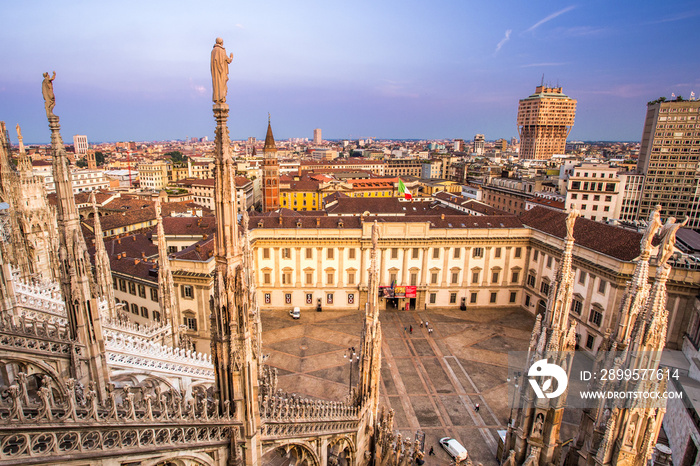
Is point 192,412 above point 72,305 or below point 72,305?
below

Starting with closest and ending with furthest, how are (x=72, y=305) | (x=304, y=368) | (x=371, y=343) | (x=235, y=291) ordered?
(x=235, y=291), (x=72, y=305), (x=371, y=343), (x=304, y=368)

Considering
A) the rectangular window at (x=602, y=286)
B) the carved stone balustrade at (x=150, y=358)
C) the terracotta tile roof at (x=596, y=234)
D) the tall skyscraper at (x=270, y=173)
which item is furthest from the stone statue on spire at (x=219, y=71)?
the tall skyscraper at (x=270, y=173)

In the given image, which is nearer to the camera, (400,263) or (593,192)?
(400,263)

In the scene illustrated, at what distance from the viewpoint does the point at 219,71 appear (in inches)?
352

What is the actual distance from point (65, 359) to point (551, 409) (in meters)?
17.3

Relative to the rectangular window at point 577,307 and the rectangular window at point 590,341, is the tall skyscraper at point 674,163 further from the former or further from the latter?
the rectangular window at point 590,341

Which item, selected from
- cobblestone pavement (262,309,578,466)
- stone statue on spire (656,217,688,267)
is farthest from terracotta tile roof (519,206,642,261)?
stone statue on spire (656,217,688,267)

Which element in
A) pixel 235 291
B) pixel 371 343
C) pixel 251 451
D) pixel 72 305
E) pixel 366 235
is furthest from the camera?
pixel 366 235

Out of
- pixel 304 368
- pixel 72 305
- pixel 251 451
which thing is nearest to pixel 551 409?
pixel 251 451

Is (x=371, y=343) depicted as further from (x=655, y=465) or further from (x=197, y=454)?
(x=655, y=465)

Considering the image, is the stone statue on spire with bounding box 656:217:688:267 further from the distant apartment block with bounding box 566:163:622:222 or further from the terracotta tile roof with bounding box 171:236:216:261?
the distant apartment block with bounding box 566:163:622:222

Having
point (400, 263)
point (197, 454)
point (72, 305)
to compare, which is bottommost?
point (400, 263)

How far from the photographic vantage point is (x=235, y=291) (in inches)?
367

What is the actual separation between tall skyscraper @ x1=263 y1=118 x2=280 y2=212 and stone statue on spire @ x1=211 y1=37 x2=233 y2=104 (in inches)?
2898
